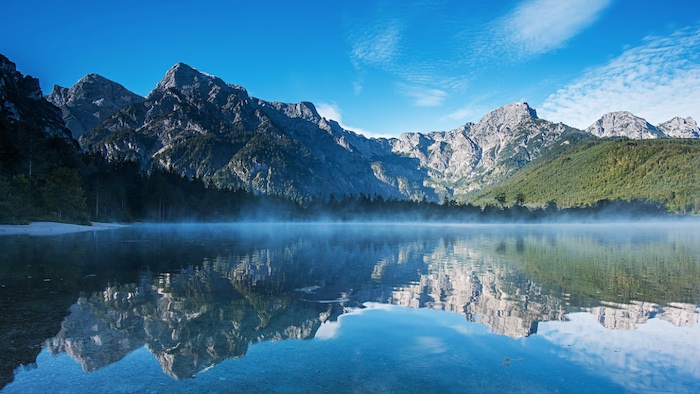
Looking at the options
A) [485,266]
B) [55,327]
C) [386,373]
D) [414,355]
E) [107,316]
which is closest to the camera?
[386,373]

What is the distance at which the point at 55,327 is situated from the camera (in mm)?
12047

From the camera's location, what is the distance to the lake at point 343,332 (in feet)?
28.9

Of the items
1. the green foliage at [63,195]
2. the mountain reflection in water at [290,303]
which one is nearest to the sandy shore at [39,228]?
the green foliage at [63,195]

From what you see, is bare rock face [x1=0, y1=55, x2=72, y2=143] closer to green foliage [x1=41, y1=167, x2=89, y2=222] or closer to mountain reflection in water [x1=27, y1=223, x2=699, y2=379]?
green foliage [x1=41, y1=167, x2=89, y2=222]

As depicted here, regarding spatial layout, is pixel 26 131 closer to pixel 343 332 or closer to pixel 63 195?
pixel 63 195

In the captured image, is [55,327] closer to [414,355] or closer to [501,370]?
[414,355]

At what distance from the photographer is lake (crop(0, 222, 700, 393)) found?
8.80m

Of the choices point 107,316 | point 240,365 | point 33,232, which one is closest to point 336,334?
point 240,365

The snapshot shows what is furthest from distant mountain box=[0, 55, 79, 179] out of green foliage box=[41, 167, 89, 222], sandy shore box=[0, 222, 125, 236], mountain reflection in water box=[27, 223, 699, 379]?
mountain reflection in water box=[27, 223, 699, 379]

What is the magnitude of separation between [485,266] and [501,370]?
20649mm

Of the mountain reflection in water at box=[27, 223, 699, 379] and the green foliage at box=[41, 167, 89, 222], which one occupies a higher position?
the green foliage at box=[41, 167, 89, 222]

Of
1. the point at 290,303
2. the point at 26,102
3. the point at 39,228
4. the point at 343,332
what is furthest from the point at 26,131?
the point at 26,102

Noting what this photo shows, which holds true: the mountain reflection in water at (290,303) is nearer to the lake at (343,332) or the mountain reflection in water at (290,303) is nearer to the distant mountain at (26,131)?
the lake at (343,332)

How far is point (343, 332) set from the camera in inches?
502
